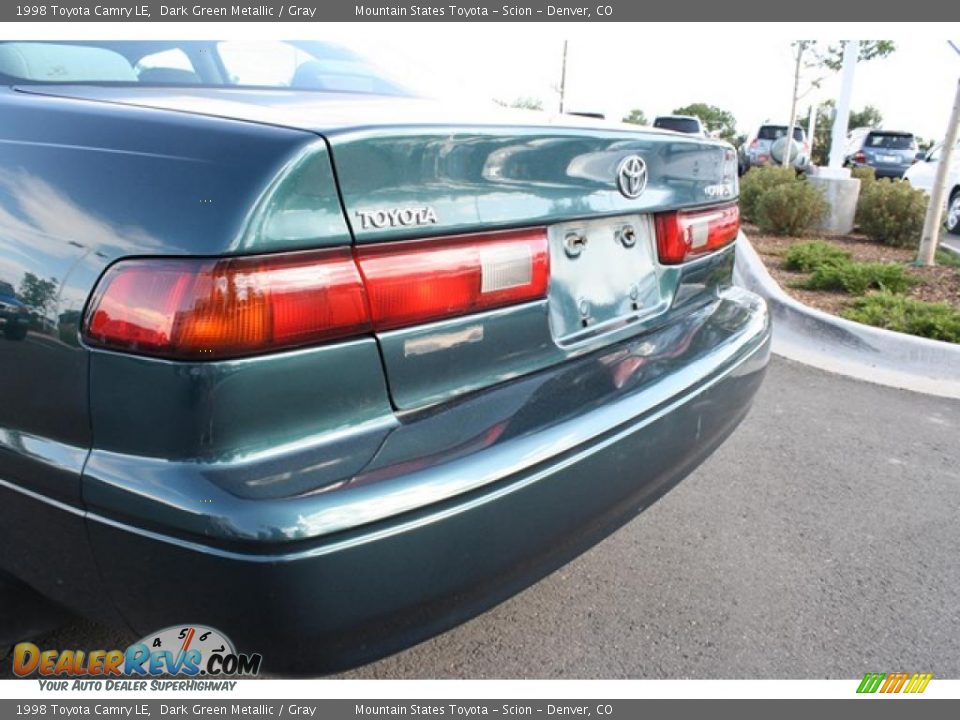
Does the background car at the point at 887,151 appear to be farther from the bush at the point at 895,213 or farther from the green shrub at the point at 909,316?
the green shrub at the point at 909,316

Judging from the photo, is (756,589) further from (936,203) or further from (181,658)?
(936,203)

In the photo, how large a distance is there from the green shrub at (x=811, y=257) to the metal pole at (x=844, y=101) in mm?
3318

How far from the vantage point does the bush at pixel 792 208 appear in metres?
8.53

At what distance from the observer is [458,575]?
1404mm

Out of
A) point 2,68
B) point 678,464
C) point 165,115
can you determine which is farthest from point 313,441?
point 2,68

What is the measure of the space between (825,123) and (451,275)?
136ft

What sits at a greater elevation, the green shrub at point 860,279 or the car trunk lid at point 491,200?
the car trunk lid at point 491,200

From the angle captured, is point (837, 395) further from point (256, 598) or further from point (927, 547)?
point (256, 598)

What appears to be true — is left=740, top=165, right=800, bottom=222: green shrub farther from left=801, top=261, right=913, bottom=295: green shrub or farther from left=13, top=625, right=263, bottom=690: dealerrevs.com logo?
left=13, top=625, right=263, bottom=690: dealerrevs.com logo

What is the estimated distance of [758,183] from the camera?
9930 millimetres

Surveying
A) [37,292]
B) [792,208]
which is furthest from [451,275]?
[792,208]

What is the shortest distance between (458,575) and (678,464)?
78 centimetres

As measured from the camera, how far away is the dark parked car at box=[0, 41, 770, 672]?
4.14 ft

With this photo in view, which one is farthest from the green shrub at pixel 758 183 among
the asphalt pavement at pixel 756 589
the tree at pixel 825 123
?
the tree at pixel 825 123
